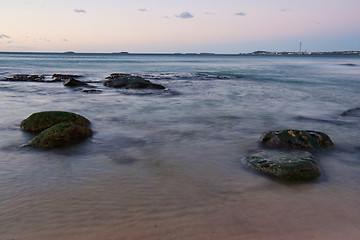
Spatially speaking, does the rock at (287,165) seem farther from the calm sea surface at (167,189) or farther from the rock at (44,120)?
the rock at (44,120)

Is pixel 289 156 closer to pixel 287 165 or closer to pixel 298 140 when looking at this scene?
pixel 287 165

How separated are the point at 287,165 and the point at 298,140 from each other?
1690 millimetres

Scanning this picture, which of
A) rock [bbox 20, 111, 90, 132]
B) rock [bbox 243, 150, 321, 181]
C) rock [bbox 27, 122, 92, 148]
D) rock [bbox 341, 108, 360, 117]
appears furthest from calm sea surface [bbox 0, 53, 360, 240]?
rock [bbox 341, 108, 360, 117]

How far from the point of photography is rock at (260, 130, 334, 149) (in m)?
6.23

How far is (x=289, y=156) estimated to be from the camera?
5.28m

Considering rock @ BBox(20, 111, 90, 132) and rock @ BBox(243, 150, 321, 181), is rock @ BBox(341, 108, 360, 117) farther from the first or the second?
rock @ BBox(20, 111, 90, 132)

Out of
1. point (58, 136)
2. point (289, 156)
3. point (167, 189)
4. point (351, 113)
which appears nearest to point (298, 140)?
point (289, 156)

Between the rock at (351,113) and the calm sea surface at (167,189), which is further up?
the rock at (351,113)

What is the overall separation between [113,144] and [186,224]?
3.63 meters

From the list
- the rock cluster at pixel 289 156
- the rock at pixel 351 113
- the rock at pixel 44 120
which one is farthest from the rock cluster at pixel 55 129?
the rock at pixel 351 113

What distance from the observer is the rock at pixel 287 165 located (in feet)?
15.4

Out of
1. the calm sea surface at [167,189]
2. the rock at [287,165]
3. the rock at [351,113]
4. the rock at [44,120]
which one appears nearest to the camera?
the calm sea surface at [167,189]

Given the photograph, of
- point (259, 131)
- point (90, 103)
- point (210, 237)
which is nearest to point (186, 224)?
point (210, 237)

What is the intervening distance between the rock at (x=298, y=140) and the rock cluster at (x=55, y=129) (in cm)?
444
